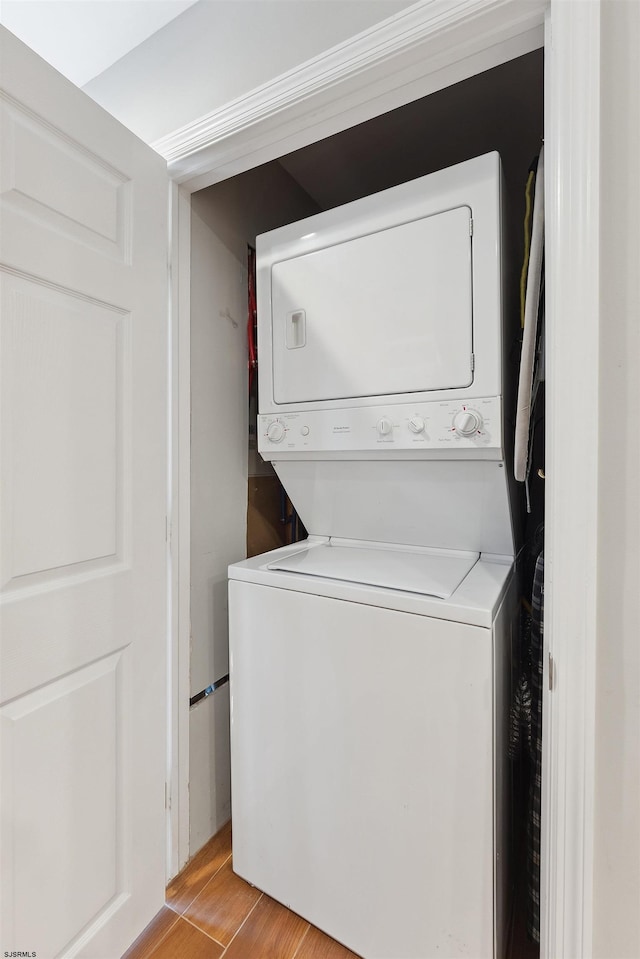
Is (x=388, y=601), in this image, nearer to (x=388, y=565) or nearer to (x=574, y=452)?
(x=388, y=565)

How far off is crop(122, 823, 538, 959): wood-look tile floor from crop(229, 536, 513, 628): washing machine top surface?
0.92 metres

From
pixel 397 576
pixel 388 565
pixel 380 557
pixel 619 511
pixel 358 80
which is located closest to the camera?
pixel 619 511

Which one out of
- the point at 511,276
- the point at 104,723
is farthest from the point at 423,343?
the point at 104,723

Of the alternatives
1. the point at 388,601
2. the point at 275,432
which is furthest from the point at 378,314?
the point at 388,601

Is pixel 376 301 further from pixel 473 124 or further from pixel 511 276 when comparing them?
pixel 473 124

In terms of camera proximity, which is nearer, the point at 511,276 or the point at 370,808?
the point at 370,808

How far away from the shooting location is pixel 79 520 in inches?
41.2

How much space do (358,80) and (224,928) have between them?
7.08 ft

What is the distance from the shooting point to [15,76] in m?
0.90

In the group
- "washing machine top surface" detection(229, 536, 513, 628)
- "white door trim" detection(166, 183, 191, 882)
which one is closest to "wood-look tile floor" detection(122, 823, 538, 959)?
"white door trim" detection(166, 183, 191, 882)

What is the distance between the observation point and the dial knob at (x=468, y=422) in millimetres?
1117

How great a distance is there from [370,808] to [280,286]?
4.81ft

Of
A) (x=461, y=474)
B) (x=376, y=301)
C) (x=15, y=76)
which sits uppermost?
(x=15, y=76)

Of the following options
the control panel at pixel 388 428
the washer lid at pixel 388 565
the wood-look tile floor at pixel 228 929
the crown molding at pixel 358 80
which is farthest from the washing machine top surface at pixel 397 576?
the crown molding at pixel 358 80
